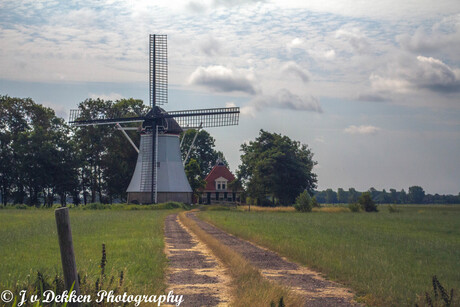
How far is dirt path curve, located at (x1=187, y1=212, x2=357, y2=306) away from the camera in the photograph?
11797 millimetres

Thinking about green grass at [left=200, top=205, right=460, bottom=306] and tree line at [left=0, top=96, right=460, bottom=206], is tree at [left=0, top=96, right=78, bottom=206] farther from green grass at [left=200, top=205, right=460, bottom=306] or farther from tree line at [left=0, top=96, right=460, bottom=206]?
green grass at [left=200, top=205, right=460, bottom=306]

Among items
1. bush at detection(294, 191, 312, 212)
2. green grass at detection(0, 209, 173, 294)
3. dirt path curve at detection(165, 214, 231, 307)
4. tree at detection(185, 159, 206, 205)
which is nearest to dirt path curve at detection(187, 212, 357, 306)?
dirt path curve at detection(165, 214, 231, 307)

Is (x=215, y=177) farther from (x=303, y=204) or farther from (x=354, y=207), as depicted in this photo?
(x=354, y=207)

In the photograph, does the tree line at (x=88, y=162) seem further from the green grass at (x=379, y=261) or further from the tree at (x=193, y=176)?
the green grass at (x=379, y=261)

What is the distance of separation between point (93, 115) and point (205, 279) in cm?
7398

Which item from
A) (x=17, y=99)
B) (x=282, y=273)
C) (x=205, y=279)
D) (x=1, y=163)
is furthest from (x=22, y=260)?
(x=17, y=99)

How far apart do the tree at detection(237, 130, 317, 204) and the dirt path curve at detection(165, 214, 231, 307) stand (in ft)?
179

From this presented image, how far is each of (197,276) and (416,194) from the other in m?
184

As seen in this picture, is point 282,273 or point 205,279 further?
point 282,273

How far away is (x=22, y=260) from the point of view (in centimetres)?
1645

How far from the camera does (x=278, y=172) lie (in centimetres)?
7688

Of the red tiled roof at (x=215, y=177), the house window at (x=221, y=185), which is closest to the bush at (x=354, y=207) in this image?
the red tiled roof at (x=215, y=177)

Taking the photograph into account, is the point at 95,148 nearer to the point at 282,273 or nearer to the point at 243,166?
the point at 243,166

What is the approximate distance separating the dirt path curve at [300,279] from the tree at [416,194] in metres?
171
